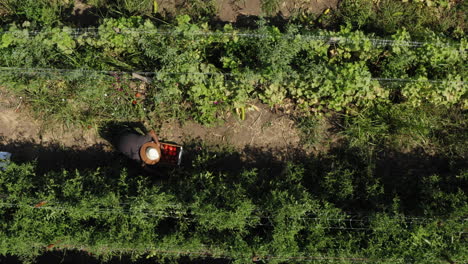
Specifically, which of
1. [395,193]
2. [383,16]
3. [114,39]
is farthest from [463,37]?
[114,39]

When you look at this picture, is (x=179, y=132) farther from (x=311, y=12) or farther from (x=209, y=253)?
(x=311, y=12)

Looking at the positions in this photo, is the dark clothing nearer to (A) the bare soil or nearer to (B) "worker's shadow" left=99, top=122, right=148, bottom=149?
(B) "worker's shadow" left=99, top=122, right=148, bottom=149

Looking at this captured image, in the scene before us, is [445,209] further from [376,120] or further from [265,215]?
[265,215]

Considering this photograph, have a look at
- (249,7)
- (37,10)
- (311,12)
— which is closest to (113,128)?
(37,10)

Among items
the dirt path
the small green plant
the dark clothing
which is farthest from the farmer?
the small green plant

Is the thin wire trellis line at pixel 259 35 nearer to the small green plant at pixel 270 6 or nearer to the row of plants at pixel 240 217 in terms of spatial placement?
the small green plant at pixel 270 6

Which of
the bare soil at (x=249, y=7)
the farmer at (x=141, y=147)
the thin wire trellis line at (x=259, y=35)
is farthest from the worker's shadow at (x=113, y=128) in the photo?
the bare soil at (x=249, y=7)
